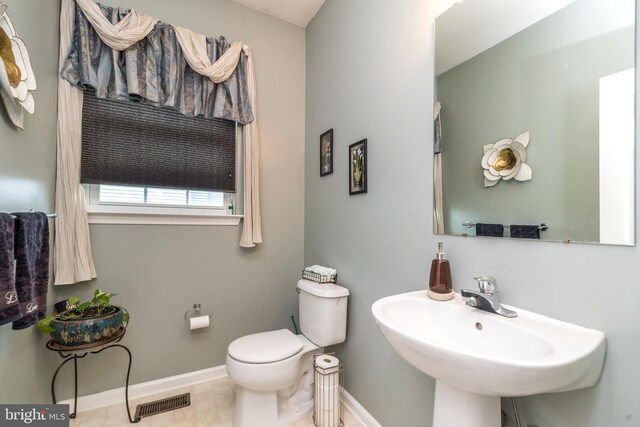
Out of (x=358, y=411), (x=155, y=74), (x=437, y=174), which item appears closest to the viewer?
(x=437, y=174)

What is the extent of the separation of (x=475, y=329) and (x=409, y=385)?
1.89ft

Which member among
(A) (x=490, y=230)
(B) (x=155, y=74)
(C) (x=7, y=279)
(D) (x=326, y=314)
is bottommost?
(D) (x=326, y=314)

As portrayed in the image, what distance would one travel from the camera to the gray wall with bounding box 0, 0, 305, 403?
4.35 ft

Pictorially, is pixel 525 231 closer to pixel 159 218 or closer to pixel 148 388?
pixel 159 218

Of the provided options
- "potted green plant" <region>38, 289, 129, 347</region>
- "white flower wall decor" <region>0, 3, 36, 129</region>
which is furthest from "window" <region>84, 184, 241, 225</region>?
"white flower wall decor" <region>0, 3, 36, 129</region>

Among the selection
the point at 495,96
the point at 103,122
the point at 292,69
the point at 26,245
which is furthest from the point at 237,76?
the point at 495,96

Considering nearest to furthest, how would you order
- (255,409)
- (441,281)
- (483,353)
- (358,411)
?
(483,353), (441,281), (255,409), (358,411)

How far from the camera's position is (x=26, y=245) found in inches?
41.8

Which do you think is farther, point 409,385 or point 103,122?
point 103,122

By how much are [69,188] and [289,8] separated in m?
1.94

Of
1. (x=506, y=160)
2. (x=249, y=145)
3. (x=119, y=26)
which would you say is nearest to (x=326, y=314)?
(x=506, y=160)

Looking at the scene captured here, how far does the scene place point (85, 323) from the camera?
4.54ft

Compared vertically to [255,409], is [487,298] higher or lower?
higher

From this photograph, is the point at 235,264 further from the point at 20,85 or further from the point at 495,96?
the point at 495,96
